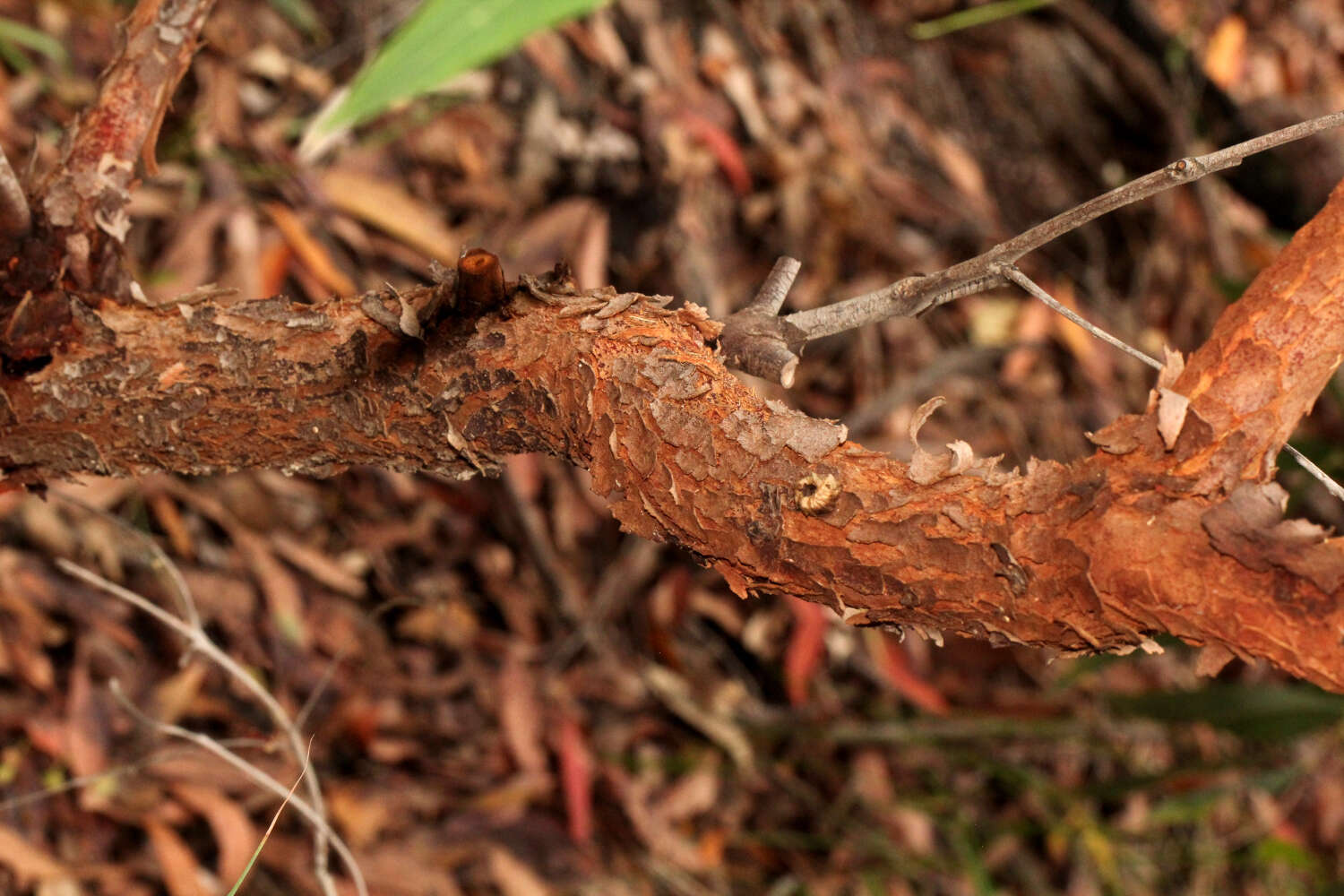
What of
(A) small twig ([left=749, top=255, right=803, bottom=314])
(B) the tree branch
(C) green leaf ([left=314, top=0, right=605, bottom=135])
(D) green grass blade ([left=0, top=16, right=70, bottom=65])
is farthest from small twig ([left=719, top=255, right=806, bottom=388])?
(D) green grass blade ([left=0, top=16, right=70, bottom=65])

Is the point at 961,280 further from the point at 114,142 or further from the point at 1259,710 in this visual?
the point at 1259,710

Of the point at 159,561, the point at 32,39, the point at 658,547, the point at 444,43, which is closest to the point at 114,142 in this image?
the point at 444,43

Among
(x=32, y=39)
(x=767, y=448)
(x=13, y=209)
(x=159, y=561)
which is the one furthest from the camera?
(x=32, y=39)

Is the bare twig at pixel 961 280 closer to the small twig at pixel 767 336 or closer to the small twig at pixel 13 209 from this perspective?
the small twig at pixel 767 336

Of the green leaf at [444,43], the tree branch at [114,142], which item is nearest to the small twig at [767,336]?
the green leaf at [444,43]

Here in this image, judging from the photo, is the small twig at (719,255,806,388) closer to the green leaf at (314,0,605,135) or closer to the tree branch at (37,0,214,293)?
the green leaf at (314,0,605,135)

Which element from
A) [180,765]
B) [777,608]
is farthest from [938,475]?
[777,608]
